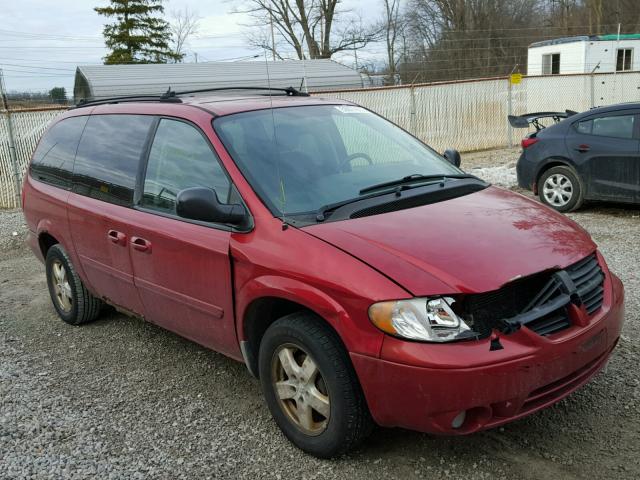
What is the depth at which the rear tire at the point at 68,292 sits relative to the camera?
5133 mm

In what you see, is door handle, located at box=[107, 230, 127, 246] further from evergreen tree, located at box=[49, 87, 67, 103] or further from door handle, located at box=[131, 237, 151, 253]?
evergreen tree, located at box=[49, 87, 67, 103]

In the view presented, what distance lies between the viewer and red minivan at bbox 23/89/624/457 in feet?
8.73

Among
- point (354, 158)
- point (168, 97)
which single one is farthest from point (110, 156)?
point (354, 158)

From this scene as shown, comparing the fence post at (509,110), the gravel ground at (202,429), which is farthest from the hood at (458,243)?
the fence post at (509,110)

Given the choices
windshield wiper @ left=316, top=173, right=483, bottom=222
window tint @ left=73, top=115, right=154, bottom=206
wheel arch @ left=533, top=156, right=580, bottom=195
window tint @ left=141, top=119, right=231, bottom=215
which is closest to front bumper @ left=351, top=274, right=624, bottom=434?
windshield wiper @ left=316, top=173, right=483, bottom=222

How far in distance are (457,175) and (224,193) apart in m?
1.52

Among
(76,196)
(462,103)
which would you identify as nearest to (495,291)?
(76,196)

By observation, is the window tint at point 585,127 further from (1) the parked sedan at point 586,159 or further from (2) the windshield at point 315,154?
(2) the windshield at point 315,154

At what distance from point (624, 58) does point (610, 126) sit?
76.1 ft

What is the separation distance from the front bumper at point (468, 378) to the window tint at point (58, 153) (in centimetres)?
326

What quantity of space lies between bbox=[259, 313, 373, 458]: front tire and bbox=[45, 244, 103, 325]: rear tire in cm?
250

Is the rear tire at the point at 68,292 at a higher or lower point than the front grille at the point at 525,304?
lower

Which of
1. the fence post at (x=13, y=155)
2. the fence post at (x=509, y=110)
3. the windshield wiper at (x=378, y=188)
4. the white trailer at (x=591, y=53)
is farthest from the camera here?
the white trailer at (x=591, y=53)

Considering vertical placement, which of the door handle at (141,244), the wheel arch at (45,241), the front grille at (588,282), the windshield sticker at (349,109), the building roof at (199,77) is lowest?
the wheel arch at (45,241)
